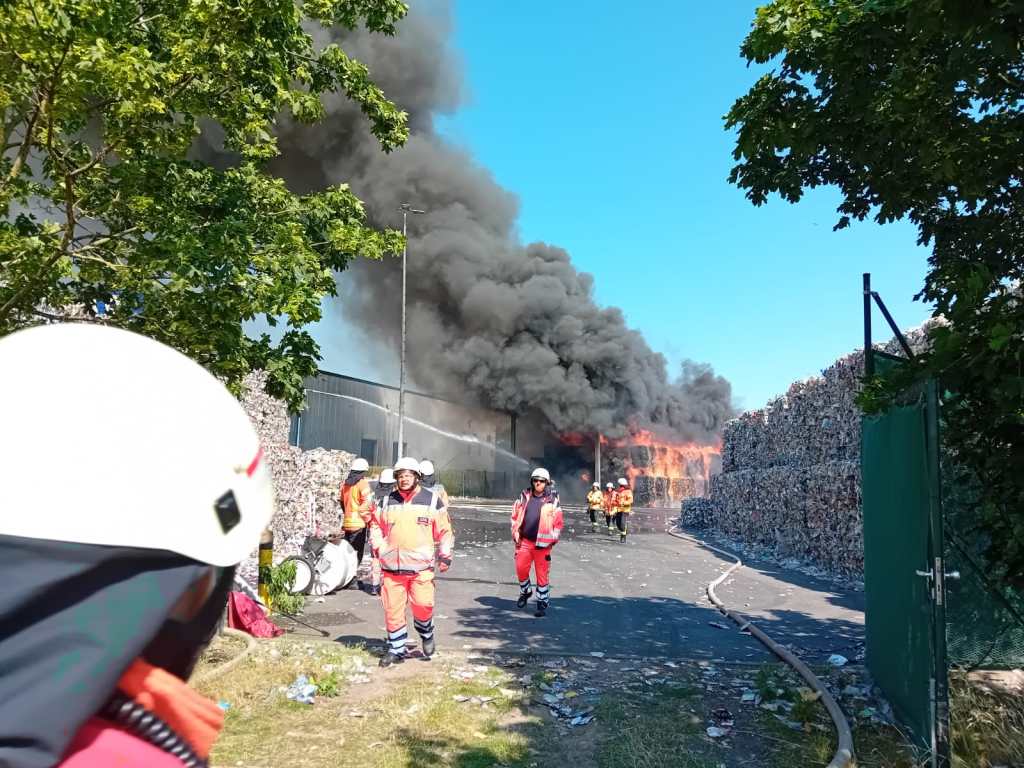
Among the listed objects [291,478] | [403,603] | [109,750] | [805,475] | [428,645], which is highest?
[805,475]

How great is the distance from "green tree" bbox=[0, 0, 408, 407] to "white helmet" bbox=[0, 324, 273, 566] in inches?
136

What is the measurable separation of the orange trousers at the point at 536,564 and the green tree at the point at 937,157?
4701mm

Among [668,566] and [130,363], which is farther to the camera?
[668,566]

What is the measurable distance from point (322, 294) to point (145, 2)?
2276mm

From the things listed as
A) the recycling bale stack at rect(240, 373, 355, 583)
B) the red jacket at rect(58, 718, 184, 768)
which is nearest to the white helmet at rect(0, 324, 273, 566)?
the red jacket at rect(58, 718, 184, 768)

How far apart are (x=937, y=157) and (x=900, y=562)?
9.98 feet

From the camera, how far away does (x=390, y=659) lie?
642 cm

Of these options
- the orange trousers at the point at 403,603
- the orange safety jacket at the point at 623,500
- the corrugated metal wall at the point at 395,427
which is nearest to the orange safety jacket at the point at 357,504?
the orange trousers at the point at 403,603

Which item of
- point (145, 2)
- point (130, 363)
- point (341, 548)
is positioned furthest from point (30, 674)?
point (341, 548)

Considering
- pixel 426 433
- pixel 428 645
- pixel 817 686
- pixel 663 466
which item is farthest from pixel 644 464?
pixel 817 686

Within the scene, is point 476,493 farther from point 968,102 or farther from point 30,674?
point 30,674

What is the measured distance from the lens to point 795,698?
17.7ft

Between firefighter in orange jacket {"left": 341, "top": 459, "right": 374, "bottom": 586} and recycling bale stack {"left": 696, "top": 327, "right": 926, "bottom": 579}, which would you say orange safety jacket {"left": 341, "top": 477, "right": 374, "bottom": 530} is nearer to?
firefighter in orange jacket {"left": 341, "top": 459, "right": 374, "bottom": 586}

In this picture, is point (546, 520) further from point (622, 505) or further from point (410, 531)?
point (622, 505)
